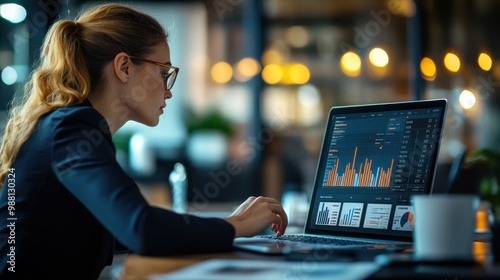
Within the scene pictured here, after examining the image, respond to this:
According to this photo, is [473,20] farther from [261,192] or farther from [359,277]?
[359,277]

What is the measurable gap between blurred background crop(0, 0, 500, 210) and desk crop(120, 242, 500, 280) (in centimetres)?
477

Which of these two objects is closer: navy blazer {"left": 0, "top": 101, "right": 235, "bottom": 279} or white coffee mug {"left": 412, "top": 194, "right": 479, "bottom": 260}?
white coffee mug {"left": 412, "top": 194, "right": 479, "bottom": 260}

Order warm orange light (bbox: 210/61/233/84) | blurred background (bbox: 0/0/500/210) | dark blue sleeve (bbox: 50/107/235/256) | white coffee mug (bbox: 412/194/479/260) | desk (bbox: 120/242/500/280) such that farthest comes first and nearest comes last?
warm orange light (bbox: 210/61/233/84)
blurred background (bbox: 0/0/500/210)
dark blue sleeve (bbox: 50/107/235/256)
white coffee mug (bbox: 412/194/479/260)
desk (bbox: 120/242/500/280)

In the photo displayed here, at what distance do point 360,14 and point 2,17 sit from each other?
3378 millimetres

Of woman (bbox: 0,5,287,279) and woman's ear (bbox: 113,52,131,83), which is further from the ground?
woman's ear (bbox: 113,52,131,83)

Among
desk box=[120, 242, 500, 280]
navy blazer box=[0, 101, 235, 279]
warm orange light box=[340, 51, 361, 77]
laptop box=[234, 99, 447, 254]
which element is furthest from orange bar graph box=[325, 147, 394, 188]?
warm orange light box=[340, 51, 361, 77]

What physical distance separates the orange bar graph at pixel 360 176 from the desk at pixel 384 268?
0.33 metres

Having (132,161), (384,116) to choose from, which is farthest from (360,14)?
(384,116)

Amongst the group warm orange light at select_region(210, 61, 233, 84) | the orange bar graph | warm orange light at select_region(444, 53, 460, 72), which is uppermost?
warm orange light at select_region(444, 53, 460, 72)

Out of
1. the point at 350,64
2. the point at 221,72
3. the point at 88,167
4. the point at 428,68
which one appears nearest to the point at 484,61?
the point at 428,68

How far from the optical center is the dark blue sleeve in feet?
4.53

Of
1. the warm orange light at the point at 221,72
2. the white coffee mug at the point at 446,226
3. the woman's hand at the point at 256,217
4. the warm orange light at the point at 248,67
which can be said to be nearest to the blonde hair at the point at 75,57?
the woman's hand at the point at 256,217

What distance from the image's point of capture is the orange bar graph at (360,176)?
176cm

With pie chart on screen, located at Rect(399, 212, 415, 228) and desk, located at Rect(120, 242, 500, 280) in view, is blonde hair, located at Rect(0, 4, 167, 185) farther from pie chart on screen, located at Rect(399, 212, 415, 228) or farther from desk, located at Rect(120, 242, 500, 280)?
pie chart on screen, located at Rect(399, 212, 415, 228)
